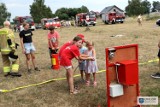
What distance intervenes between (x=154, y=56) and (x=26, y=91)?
5.70 m

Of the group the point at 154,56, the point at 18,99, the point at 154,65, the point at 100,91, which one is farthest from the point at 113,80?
the point at 154,56

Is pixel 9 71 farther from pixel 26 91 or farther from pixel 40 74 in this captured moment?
pixel 26 91

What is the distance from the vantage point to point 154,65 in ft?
30.9

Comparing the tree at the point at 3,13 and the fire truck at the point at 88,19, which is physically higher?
the tree at the point at 3,13

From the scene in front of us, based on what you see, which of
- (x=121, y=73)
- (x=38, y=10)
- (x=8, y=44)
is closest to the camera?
(x=121, y=73)

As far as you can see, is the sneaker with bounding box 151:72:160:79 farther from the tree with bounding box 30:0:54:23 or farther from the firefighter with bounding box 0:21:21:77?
the tree with bounding box 30:0:54:23

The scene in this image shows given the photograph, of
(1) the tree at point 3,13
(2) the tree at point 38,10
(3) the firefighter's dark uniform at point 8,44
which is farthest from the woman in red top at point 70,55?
(1) the tree at point 3,13

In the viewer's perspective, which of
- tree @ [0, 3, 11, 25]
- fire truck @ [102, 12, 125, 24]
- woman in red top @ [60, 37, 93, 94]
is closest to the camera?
woman in red top @ [60, 37, 93, 94]

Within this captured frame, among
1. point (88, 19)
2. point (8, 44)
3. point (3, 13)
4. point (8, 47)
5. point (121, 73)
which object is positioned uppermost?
point (3, 13)

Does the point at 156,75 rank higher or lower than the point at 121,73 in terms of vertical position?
lower

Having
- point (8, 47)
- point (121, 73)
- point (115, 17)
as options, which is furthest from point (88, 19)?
point (121, 73)

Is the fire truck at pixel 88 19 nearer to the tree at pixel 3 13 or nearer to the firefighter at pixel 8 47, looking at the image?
the firefighter at pixel 8 47

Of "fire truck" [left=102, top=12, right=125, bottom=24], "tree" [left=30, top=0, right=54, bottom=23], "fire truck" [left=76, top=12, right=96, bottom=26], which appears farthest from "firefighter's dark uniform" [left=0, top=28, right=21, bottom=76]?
"tree" [left=30, top=0, right=54, bottom=23]

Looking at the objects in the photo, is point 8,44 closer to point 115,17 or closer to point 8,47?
point 8,47
